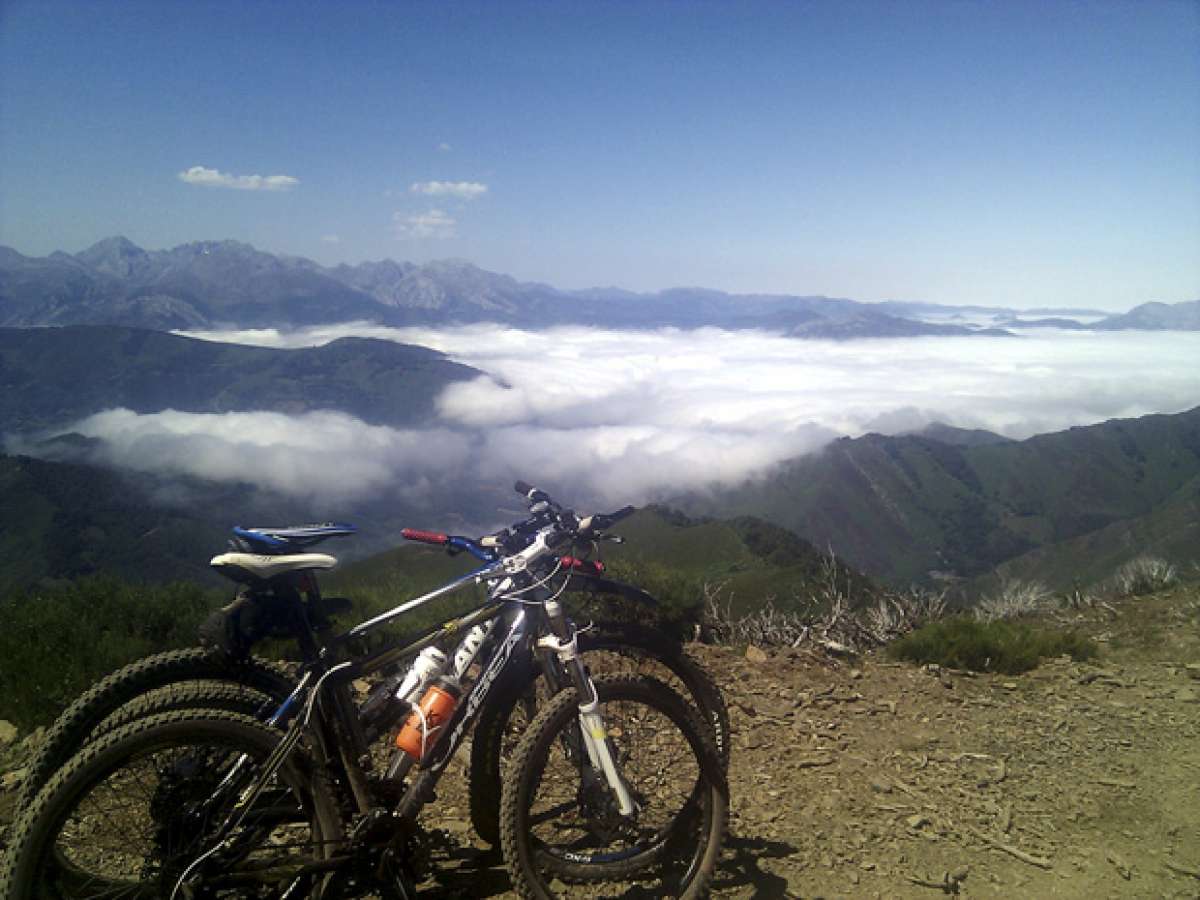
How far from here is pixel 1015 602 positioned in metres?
8.43

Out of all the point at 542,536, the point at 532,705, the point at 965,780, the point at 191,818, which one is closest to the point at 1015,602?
the point at 965,780

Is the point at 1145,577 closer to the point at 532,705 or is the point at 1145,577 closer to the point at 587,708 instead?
the point at 532,705

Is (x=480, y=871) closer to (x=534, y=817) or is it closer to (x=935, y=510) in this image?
(x=534, y=817)

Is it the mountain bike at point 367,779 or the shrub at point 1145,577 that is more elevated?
the mountain bike at point 367,779

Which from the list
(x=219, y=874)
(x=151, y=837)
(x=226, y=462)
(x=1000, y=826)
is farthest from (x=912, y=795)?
(x=226, y=462)

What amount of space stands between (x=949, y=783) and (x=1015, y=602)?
512 centimetres

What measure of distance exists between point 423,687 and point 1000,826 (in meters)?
3.23

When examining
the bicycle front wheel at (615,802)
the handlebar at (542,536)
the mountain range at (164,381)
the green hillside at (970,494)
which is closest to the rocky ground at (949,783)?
the bicycle front wheel at (615,802)

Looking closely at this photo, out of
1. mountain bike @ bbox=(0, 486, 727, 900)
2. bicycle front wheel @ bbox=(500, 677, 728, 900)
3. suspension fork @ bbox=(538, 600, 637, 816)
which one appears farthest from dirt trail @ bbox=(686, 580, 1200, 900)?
suspension fork @ bbox=(538, 600, 637, 816)

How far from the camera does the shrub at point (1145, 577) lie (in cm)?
871

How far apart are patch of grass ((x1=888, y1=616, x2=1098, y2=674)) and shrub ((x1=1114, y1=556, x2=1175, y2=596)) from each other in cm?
294

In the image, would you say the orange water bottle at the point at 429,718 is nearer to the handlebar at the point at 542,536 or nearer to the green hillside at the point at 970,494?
the handlebar at the point at 542,536

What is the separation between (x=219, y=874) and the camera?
246cm

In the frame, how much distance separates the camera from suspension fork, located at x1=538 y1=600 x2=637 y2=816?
2.81 m
